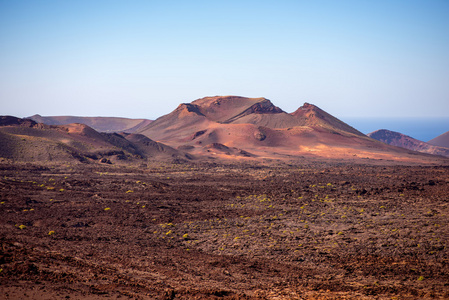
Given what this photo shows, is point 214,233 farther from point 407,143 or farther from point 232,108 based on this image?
point 407,143

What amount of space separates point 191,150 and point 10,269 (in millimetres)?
73423

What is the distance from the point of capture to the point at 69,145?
66.9m

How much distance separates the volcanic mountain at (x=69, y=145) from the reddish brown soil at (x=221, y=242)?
21.8 m

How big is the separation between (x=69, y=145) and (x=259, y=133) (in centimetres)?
4604

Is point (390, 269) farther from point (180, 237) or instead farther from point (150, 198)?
point (150, 198)

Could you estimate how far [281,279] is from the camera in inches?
574

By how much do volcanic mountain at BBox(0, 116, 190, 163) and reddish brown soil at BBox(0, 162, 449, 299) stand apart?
2178cm

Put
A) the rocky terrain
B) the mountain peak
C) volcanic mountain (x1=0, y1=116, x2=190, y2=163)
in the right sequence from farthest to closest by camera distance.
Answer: the mountain peak
volcanic mountain (x1=0, y1=116, x2=190, y2=163)
the rocky terrain

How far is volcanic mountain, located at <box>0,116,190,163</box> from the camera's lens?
5956 cm

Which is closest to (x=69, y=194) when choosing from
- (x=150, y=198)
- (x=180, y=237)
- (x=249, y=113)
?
(x=150, y=198)

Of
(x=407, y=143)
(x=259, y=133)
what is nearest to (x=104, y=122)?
(x=259, y=133)

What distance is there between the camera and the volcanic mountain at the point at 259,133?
8531 centimetres

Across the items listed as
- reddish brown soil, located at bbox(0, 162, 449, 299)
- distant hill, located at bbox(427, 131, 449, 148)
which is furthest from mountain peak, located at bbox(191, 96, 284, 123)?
reddish brown soil, located at bbox(0, 162, 449, 299)

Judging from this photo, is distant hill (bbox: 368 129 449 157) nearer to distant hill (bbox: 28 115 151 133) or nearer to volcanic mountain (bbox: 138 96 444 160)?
volcanic mountain (bbox: 138 96 444 160)
